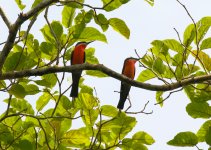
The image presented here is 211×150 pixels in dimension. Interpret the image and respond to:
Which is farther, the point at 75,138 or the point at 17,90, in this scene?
the point at 75,138

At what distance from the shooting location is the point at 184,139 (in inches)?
154

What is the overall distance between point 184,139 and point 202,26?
100 cm

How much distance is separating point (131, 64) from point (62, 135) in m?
3.38

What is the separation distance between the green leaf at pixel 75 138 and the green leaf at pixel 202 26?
4.78 ft

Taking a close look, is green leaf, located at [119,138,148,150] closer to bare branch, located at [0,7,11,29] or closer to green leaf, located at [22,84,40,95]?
green leaf, located at [22,84,40,95]

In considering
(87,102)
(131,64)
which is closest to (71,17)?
(87,102)

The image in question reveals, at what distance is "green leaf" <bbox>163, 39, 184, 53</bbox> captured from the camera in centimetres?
401

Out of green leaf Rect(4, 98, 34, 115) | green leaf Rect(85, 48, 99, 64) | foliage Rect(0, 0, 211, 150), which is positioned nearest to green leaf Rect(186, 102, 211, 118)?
foliage Rect(0, 0, 211, 150)

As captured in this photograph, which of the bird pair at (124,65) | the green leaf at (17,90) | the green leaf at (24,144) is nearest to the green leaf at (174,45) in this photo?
the green leaf at (17,90)

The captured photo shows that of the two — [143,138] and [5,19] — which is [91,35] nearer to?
[5,19]

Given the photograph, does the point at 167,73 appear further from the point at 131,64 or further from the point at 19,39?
the point at 131,64

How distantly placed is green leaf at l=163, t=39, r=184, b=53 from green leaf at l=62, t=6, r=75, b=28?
3.14ft

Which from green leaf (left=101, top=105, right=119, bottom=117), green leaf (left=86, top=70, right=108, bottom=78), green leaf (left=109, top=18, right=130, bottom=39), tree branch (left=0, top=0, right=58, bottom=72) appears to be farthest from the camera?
green leaf (left=86, top=70, right=108, bottom=78)

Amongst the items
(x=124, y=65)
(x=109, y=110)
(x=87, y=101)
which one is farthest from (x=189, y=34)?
(x=124, y=65)
